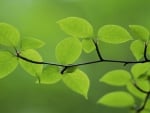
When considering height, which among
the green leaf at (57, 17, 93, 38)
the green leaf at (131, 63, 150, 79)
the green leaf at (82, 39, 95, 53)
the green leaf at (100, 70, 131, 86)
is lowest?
the green leaf at (100, 70, 131, 86)

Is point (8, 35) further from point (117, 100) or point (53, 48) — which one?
point (53, 48)

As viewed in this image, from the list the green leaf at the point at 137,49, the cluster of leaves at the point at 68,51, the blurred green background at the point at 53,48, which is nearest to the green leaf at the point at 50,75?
the cluster of leaves at the point at 68,51

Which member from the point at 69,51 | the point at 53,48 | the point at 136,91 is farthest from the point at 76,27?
the point at 53,48

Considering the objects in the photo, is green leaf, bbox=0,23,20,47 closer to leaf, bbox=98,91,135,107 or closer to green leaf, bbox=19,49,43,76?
green leaf, bbox=19,49,43,76

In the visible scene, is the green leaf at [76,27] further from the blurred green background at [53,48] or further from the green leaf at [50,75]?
the blurred green background at [53,48]

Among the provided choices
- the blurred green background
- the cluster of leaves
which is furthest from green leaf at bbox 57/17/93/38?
the blurred green background
